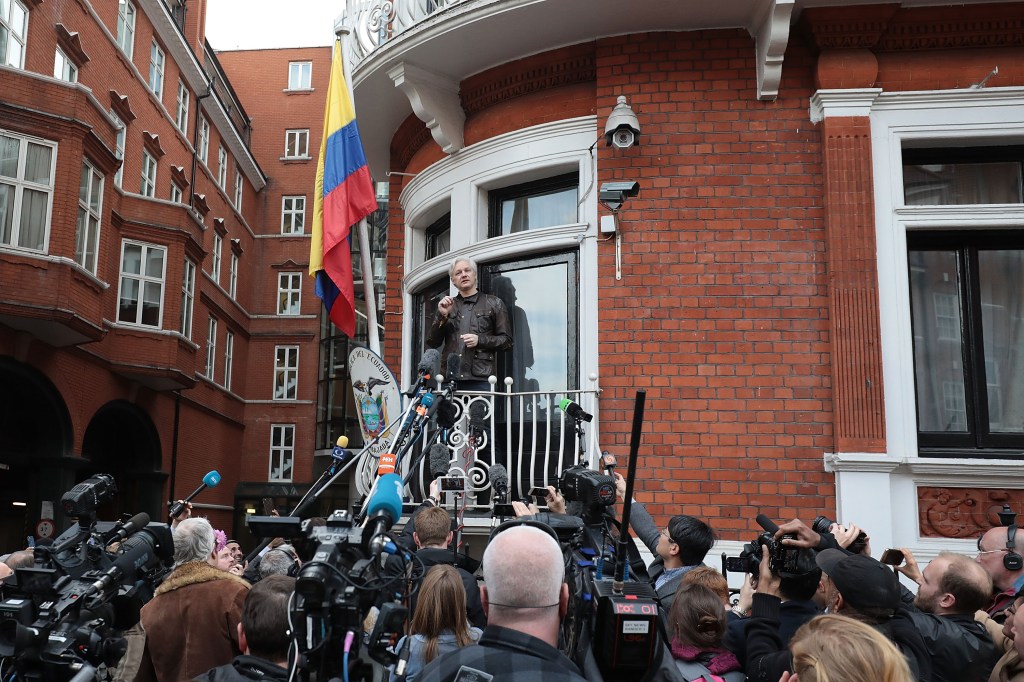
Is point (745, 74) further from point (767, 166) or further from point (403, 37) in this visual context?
point (403, 37)

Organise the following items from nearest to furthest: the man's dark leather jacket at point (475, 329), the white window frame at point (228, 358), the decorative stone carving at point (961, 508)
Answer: the decorative stone carving at point (961, 508) → the man's dark leather jacket at point (475, 329) → the white window frame at point (228, 358)

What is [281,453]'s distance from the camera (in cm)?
3428

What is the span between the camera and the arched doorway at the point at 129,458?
22.6m

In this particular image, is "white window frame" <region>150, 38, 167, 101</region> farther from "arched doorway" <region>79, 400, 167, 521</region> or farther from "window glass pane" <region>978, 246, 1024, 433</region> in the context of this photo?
"window glass pane" <region>978, 246, 1024, 433</region>

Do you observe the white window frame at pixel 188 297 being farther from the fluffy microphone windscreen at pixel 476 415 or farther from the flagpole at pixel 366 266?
the fluffy microphone windscreen at pixel 476 415

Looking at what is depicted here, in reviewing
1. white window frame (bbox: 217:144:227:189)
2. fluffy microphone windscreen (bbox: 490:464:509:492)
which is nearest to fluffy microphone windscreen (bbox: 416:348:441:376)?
fluffy microphone windscreen (bbox: 490:464:509:492)

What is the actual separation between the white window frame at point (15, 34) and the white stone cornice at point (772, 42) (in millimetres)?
13898

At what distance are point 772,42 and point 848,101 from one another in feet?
2.79

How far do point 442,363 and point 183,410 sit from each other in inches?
735

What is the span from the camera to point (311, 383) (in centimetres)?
3522

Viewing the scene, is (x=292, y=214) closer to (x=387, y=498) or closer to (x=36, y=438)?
(x=36, y=438)

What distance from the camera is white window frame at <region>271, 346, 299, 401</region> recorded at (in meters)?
34.9

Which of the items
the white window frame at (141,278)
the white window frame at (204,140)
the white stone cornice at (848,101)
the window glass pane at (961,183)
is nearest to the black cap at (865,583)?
the white stone cornice at (848,101)

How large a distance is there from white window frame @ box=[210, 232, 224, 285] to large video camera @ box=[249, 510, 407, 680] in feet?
93.5
